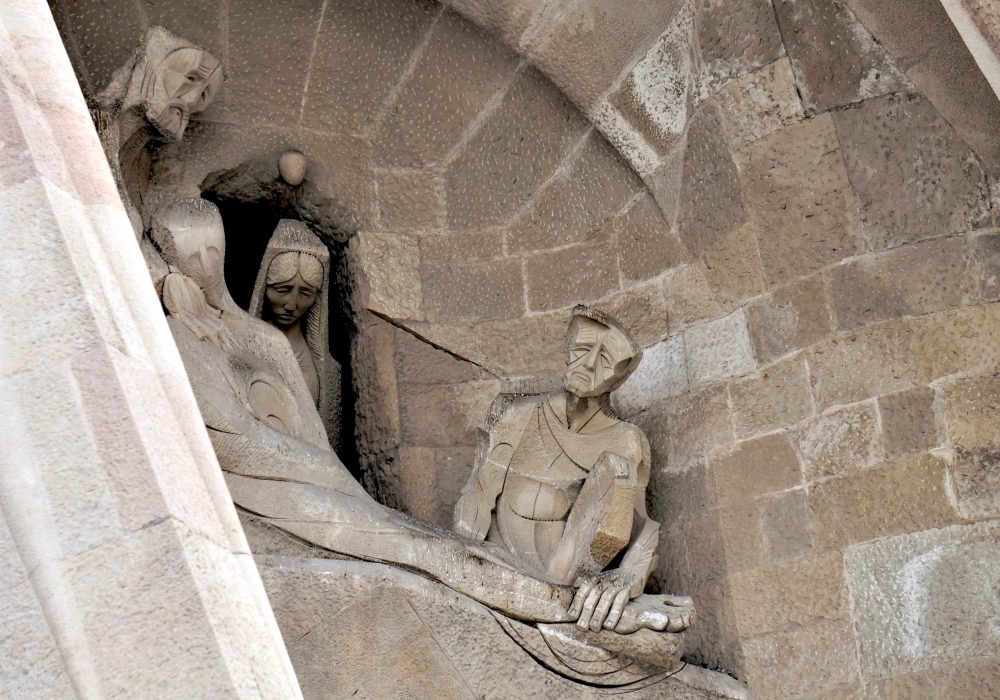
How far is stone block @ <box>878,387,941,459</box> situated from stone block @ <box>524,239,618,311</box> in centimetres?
94

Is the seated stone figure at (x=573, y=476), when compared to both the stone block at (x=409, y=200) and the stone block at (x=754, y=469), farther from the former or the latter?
the stone block at (x=409, y=200)

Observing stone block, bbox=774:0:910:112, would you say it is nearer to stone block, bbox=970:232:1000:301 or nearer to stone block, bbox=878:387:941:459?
stone block, bbox=970:232:1000:301

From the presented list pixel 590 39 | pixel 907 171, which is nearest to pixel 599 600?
pixel 907 171

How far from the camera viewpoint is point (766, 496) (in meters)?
4.57

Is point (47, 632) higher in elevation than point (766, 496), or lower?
lower

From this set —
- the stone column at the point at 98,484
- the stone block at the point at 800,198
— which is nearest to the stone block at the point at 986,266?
the stone block at the point at 800,198

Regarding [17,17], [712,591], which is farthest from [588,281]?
[17,17]

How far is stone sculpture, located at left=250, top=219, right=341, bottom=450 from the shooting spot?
4.82 meters

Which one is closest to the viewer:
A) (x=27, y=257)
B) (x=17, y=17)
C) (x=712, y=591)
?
(x=27, y=257)

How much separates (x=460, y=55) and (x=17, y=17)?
2.50 meters

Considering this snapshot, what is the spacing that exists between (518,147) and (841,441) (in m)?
1.37

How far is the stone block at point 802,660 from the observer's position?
14.2 ft

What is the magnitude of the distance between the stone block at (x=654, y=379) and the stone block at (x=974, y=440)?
29.8 inches

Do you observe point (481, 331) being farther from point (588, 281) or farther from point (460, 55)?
Answer: point (460, 55)
